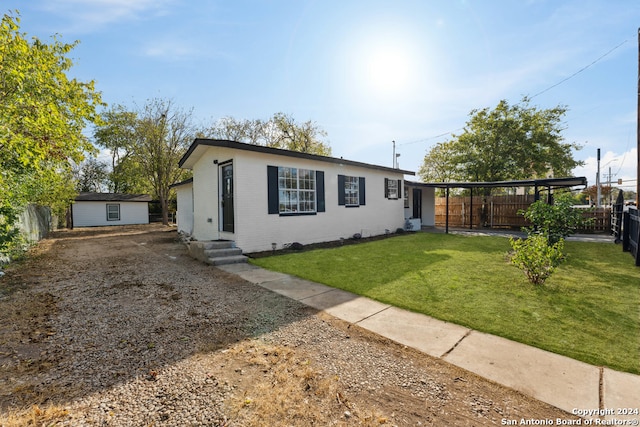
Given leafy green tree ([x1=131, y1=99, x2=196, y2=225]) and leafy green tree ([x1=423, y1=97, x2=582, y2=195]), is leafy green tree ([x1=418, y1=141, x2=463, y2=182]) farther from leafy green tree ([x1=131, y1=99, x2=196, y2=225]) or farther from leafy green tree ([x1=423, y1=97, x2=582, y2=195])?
leafy green tree ([x1=131, y1=99, x2=196, y2=225])

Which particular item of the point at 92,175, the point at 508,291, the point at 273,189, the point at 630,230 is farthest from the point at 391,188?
the point at 92,175

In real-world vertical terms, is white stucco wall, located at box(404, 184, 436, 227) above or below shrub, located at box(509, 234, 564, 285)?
above

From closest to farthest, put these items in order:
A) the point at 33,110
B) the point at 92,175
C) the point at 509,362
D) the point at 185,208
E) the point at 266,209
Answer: the point at 509,362 < the point at 33,110 < the point at 266,209 < the point at 185,208 < the point at 92,175

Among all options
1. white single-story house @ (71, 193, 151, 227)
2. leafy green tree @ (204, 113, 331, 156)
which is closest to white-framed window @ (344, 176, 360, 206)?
leafy green tree @ (204, 113, 331, 156)

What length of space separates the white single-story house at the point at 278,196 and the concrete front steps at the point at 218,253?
1.06 ft

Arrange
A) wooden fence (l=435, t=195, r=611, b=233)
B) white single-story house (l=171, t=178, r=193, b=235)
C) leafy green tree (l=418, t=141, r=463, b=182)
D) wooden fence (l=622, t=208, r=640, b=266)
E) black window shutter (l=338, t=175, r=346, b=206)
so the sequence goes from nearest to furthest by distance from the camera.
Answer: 1. wooden fence (l=622, t=208, r=640, b=266)
2. black window shutter (l=338, t=175, r=346, b=206)
3. white single-story house (l=171, t=178, r=193, b=235)
4. wooden fence (l=435, t=195, r=611, b=233)
5. leafy green tree (l=418, t=141, r=463, b=182)

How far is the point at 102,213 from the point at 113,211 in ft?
2.41

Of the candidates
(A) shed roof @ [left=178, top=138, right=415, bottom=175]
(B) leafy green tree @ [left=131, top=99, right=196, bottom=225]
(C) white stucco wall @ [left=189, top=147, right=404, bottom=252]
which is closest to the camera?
(A) shed roof @ [left=178, top=138, right=415, bottom=175]

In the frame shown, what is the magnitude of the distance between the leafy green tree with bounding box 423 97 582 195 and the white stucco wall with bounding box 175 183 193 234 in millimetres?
16246

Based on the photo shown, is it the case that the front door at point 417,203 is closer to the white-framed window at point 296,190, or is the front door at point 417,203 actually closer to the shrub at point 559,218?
the shrub at point 559,218

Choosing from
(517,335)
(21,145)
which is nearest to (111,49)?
(21,145)

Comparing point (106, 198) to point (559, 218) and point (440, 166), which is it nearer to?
point (559, 218)

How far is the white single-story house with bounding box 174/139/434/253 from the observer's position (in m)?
7.95

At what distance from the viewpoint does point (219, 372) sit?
7.84 ft
